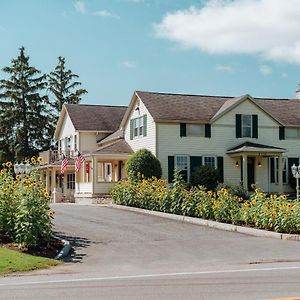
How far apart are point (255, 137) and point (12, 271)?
2857cm

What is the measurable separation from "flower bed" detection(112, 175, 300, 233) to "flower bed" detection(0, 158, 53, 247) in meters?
7.67

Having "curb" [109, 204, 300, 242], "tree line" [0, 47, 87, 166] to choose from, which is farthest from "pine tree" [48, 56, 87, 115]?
"curb" [109, 204, 300, 242]

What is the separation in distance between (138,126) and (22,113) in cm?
2726

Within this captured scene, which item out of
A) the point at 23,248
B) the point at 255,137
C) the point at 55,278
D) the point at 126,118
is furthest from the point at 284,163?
the point at 55,278

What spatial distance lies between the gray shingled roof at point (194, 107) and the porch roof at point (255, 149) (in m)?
2.64

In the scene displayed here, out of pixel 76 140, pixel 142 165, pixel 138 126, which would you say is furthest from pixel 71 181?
pixel 142 165

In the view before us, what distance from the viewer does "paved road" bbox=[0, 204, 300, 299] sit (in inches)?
383

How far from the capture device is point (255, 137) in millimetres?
39312

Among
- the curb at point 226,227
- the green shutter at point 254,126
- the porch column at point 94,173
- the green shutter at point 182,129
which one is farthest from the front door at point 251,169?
the curb at point 226,227

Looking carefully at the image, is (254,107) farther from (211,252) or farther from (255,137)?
(211,252)

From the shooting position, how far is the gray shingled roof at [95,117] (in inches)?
1789

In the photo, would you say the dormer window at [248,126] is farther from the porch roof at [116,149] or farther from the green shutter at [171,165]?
the porch roof at [116,149]

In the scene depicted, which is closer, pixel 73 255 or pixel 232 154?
pixel 73 255

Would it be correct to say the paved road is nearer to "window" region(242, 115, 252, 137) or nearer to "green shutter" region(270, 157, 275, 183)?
"window" region(242, 115, 252, 137)
